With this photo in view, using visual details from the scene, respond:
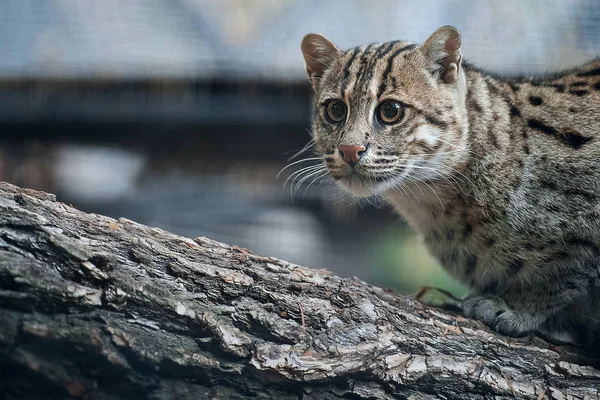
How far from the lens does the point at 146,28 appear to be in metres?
5.37

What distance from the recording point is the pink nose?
12.1 ft

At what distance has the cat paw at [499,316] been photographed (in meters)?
3.88

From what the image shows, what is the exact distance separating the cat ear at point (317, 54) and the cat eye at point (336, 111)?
1.63ft

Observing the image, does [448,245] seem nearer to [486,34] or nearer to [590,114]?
[590,114]

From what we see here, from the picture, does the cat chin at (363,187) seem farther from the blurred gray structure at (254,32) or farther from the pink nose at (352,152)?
the blurred gray structure at (254,32)

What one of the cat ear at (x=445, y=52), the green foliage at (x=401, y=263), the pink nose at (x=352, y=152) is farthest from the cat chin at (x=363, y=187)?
the green foliage at (x=401, y=263)

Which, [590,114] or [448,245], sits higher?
[590,114]

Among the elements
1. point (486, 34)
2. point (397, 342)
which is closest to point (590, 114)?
point (486, 34)

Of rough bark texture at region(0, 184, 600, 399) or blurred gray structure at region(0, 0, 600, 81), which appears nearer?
rough bark texture at region(0, 184, 600, 399)

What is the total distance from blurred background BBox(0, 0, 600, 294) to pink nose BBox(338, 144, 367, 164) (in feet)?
4.58

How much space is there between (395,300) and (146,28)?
11.0 ft

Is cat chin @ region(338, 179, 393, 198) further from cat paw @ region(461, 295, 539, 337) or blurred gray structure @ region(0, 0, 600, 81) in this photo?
blurred gray structure @ region(0, 0, 600, 81)

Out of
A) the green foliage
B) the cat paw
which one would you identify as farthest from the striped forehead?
the green foliage

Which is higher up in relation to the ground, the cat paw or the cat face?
the cat face
